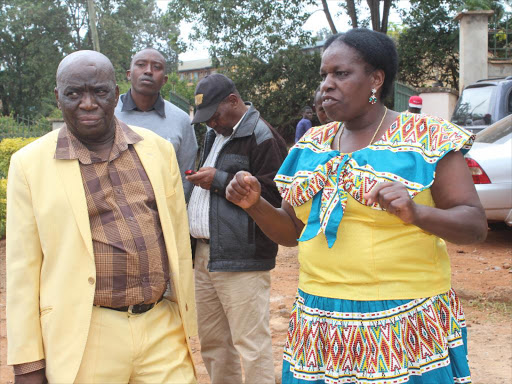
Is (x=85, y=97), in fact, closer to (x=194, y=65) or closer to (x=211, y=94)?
(x=211, y=94)

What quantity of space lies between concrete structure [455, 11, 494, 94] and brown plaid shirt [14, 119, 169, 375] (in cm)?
1507

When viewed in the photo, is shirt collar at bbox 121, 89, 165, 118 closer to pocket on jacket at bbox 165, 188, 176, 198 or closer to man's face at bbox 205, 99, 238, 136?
man's face at bbox 205, 99, 238, 136

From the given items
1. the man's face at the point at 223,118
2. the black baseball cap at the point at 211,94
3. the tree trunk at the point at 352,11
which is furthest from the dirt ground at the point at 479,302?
the tree trunk at the point at 352,11

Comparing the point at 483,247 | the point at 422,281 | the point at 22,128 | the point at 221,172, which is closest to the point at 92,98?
the point at 221,172

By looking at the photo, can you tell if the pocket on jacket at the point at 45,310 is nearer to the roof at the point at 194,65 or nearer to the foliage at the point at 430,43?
the foliage at the point at 430,43

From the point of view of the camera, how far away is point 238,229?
12.0ft

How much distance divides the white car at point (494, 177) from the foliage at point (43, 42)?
29.8 m

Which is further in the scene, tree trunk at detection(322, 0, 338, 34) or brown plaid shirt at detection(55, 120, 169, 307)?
tree trunk at detection(322, 0, 338, 34)

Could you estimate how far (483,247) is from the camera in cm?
796

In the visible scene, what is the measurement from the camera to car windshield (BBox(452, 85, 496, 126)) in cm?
1080

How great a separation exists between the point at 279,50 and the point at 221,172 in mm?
16816

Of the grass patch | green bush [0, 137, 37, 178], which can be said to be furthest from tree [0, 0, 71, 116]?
the grass patch

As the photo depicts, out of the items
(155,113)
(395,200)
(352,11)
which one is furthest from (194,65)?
(395,200)

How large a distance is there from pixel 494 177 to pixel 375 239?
18.6 feet
